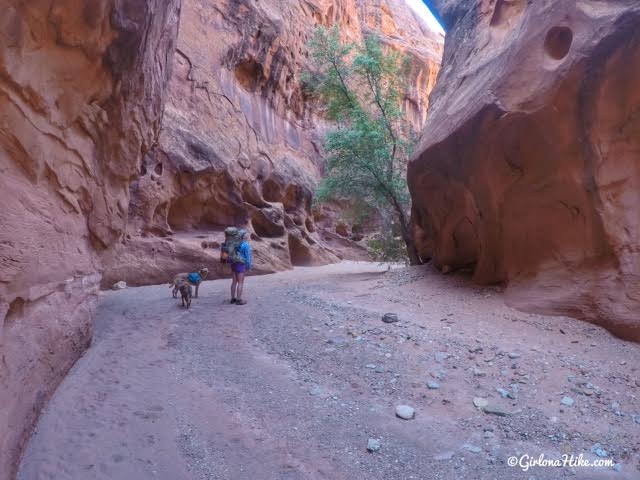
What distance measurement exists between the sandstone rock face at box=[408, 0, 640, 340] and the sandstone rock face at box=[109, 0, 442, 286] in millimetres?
5866

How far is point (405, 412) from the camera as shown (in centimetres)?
353

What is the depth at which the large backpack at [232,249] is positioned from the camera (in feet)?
24.2

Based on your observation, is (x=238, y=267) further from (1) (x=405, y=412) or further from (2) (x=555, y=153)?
(2) (x=555, y=153)

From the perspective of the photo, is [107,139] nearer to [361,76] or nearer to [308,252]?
[361,76]

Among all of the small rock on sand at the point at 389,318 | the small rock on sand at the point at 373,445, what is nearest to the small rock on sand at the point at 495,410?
the small rock on sand at the point at 373,445

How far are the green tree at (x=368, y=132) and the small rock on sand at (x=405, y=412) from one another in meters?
7.80

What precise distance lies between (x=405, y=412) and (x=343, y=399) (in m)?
0.59

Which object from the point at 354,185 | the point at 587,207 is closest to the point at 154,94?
the point at 587,207

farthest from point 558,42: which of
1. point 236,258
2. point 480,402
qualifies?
point 236,258

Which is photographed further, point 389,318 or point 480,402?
point 389,318

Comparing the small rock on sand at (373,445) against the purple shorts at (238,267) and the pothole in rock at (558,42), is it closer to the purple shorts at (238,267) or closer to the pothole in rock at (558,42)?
the purple shorts at (238,267)

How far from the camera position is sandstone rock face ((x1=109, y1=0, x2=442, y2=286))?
11078 mm

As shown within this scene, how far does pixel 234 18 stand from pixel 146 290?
1203cm

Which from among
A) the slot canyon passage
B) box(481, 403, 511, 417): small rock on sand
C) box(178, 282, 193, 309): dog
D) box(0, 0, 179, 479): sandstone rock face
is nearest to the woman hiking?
the slot canyon passage
